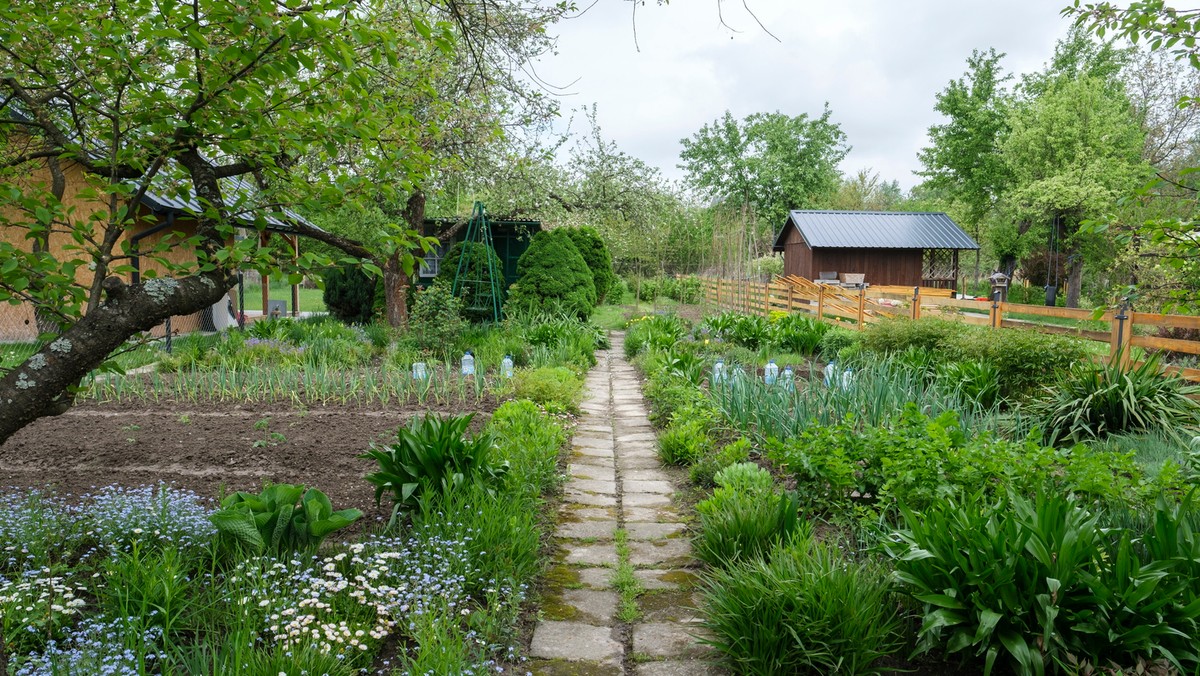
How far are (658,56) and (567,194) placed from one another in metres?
10.7

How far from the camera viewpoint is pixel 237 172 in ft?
9.07

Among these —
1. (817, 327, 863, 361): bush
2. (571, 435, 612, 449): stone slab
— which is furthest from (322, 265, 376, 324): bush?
(571, 435, 612, 449): stone slab

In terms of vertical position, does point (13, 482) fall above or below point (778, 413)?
below

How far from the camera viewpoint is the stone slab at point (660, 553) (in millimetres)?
3467

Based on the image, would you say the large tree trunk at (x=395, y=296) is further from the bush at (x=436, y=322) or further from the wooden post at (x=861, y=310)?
the wooden post at (x=861, y=310)

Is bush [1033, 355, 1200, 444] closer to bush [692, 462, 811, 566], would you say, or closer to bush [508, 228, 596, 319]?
bush [692, 462, 811, 566]

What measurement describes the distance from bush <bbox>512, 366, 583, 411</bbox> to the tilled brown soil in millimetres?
462

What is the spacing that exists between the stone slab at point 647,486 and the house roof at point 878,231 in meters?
21.7

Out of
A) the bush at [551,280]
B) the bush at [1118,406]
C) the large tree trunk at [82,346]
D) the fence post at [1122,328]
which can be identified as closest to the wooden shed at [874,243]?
the bush at [551,280]

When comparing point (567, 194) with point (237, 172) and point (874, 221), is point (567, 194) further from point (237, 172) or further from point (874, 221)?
point (874, 221)

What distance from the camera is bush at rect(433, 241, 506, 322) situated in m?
12.2

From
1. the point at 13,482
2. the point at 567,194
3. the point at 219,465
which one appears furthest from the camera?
the point at 567,194

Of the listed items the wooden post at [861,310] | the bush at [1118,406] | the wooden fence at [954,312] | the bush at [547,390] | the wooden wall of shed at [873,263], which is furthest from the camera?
the wooden wall of shed at [873,263]

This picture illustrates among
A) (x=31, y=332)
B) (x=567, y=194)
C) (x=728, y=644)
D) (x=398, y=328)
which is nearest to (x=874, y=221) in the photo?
(x=567, y=194)
